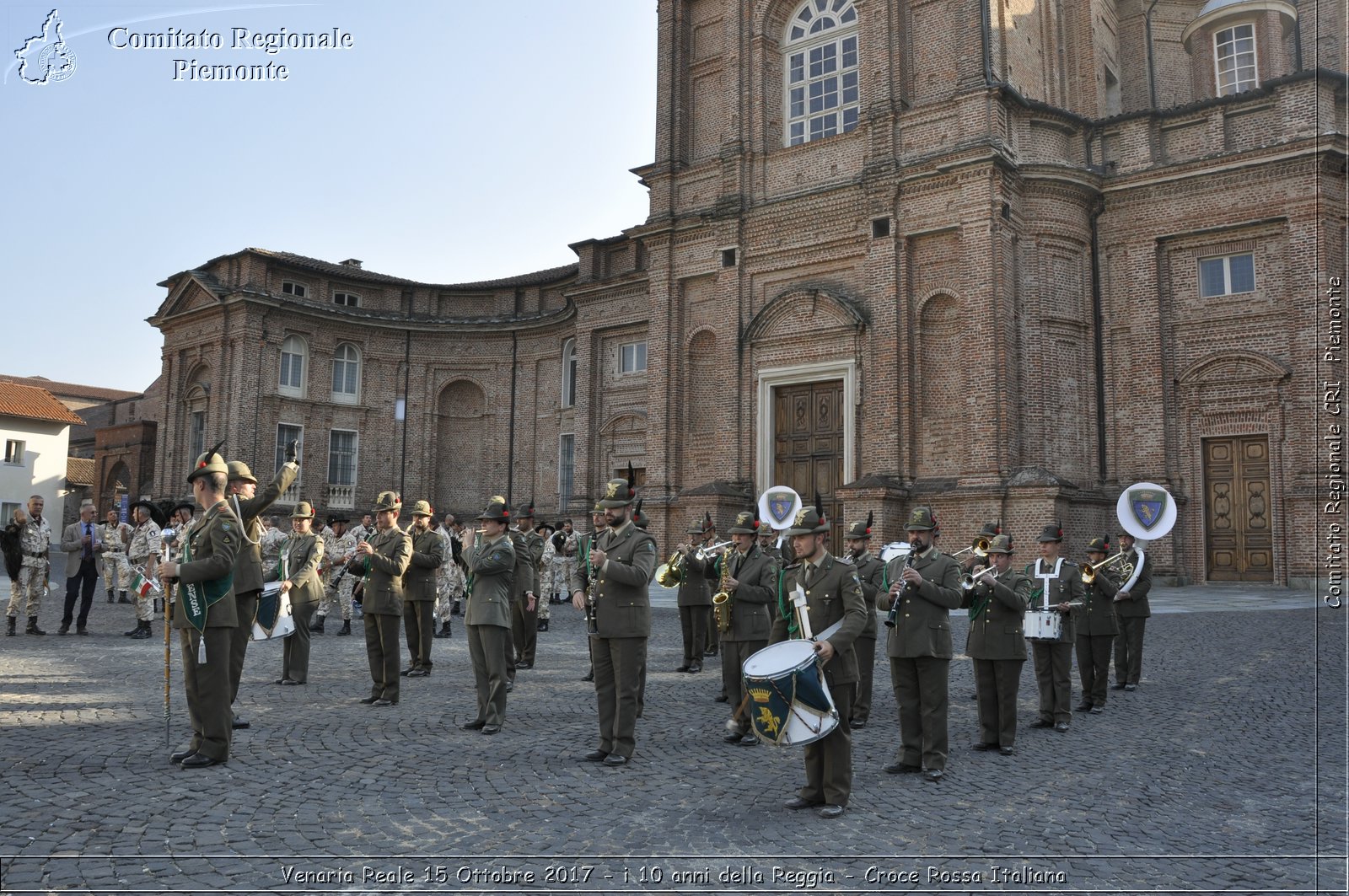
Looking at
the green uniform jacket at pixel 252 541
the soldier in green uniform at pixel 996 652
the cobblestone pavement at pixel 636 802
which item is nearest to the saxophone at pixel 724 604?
the cobblestone pavement at pixel 636 802

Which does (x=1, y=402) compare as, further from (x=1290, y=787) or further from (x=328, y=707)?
(x=1290, y=787)

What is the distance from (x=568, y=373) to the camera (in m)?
34.5

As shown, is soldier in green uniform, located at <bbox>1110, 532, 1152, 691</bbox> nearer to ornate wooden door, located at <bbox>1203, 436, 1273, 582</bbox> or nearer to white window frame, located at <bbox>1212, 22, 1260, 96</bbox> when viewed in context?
ornate wooden door, located at <bbox>1203, 436, 1273, 582</bbox>

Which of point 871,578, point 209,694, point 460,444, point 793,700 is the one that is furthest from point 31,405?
point 793,700

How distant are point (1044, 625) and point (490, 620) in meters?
4.88

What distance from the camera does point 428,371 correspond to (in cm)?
3647

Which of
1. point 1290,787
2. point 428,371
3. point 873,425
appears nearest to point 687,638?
point 1290,787

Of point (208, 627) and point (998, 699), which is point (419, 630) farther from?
point (998, 699)

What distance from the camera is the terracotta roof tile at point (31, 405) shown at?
85.3 ft

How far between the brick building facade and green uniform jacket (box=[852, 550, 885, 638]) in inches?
449

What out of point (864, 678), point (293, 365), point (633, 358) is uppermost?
point (293, 365)

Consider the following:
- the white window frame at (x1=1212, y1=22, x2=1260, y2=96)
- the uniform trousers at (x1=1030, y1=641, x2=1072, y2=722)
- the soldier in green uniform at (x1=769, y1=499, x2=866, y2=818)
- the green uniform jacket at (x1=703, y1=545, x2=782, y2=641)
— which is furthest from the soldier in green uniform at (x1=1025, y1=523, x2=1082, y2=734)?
the white window frame at (x1=1212, y1=22, x2=1260, y2=96)

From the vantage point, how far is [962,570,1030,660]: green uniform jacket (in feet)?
25.5

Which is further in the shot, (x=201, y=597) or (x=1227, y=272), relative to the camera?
(x=1227, y=272)
